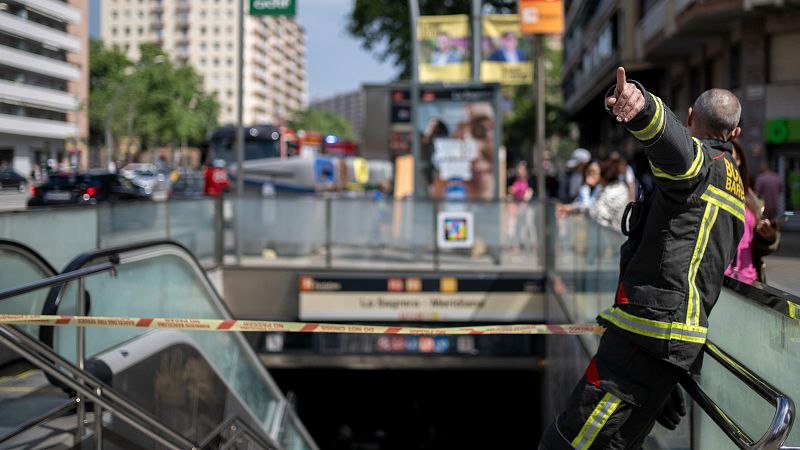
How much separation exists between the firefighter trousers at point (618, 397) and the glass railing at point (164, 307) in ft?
9.17

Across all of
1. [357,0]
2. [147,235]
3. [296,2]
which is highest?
[357,0]

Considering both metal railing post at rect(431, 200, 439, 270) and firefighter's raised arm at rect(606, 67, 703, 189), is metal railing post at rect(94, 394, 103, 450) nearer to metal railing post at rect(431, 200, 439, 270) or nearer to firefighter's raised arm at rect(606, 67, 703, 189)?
firefighter's raised arm at rect(606, 67, 703, 189)

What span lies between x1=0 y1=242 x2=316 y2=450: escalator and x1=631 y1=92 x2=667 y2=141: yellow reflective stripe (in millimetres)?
2541

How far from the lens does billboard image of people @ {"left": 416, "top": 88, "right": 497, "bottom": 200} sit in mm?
15297

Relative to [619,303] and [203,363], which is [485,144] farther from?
[619,303]

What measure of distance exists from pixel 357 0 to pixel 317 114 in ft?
403

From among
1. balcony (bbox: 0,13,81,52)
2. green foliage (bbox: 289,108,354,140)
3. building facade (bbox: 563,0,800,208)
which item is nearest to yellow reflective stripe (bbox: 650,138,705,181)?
balcony (bbox: 0,13,81,52)

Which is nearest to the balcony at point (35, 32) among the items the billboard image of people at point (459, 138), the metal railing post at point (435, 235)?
the billboard image of people at point (459, 138)

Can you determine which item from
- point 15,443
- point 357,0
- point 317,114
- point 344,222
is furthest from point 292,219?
point 317,114

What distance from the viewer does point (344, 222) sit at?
1407 centimetres

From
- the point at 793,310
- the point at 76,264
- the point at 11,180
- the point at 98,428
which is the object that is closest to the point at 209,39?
the point at 11,180

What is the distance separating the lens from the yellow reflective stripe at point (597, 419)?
3197 millimetres

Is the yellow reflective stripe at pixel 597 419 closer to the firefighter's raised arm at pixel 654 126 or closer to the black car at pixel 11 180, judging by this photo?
the firefighter's raised arm at pixel 654 126

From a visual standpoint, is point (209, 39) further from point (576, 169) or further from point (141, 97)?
point (576, 169)
